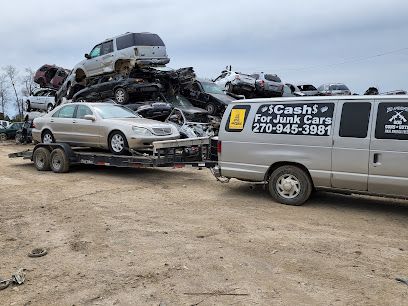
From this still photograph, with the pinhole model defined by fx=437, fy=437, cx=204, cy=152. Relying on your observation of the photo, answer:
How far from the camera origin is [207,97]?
17188 mm

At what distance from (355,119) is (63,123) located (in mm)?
7839

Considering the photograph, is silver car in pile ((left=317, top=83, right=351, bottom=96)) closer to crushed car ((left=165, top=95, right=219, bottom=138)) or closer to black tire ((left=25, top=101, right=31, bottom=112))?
crushed car ((left=165, top=95, right=219, bottom=138))

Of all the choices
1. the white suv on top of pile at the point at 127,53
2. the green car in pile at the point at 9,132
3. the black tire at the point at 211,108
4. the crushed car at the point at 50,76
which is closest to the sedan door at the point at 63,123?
the white suv on top of pile at the point at 127,53

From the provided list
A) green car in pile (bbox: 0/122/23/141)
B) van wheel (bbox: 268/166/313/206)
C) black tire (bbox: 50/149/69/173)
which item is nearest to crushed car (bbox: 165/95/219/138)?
black tire (bbox: 50/149/69/173)

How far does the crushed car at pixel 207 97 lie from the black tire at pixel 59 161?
7027mm

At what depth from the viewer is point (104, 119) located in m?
10.7

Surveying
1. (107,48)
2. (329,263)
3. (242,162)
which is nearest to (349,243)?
(329,263)

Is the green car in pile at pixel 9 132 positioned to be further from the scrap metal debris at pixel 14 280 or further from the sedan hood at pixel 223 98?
the scrap metal debris at pixel 14 280

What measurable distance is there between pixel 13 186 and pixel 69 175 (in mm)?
1573

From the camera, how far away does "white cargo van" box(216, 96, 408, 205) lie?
6508mm

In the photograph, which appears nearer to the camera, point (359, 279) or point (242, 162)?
point (359, 279)

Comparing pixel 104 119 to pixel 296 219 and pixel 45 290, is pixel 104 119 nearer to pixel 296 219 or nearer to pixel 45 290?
pixel 296 219

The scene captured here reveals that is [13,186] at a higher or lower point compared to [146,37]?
lower

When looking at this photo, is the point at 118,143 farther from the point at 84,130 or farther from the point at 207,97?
the point at 207,97
